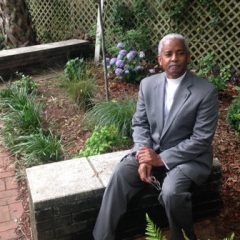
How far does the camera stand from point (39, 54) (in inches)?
309

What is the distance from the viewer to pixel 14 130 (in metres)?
4.96

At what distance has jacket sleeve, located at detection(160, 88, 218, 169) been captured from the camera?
281 cm

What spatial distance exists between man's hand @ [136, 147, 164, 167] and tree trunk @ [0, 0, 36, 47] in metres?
6.83

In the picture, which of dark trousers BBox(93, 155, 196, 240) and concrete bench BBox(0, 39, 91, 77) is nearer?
dark trousers BBox(93, 155, 196, 240)

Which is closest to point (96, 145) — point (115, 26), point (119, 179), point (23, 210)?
point (23, 210)

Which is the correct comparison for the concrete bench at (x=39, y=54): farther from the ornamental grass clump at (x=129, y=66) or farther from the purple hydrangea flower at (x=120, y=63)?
the purple hydrangea flower at (x=120, y=63)

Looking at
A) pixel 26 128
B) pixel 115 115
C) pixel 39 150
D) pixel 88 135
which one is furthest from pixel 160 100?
pixel 26 128

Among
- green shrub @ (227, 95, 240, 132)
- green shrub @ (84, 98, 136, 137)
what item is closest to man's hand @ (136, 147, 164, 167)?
green shrub @ (84, 98, 136, 137)

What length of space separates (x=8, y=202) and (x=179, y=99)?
1.86m

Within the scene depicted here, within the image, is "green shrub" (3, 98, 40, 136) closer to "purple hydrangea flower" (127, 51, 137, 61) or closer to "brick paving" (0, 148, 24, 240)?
"brick paving" (0, 148, 24, 240)

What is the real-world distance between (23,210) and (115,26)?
505 centimetres

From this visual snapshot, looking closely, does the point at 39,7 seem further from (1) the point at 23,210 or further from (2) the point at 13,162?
(1) the point at 23,210

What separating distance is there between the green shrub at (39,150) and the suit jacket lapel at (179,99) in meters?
1.65

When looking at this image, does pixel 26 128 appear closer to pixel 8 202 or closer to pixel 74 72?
pixel 8 202
